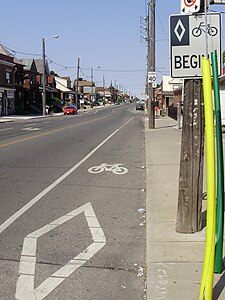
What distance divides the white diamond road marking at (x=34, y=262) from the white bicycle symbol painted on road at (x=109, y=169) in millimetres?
4393

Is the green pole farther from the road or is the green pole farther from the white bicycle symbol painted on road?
the white bicycle symbol painted on road

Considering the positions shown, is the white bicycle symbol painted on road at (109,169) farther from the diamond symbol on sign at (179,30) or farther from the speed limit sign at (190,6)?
the speed limit sign at (190,6)

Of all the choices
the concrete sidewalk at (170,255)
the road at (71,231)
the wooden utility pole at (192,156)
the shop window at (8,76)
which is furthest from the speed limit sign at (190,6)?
the shop window at (8,76)

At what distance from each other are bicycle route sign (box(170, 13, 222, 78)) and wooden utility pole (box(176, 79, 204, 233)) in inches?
7.8

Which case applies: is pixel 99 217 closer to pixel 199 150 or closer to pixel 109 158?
pixel 199 150

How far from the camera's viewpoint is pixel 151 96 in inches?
1136

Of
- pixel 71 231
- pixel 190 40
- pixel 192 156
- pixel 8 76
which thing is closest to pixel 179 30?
pixel 190 40

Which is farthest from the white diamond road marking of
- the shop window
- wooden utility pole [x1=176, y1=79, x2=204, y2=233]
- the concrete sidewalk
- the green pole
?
the shop window

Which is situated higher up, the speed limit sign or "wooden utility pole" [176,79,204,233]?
the speed limit sign

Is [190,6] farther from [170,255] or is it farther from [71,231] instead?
[71,231]

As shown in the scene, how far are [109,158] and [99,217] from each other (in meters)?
7.17

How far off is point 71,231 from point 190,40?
3.02 m

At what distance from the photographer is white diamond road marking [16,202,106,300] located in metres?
4.34

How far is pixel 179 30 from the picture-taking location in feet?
17.7
